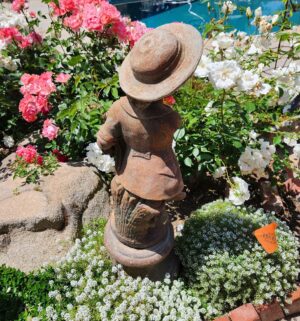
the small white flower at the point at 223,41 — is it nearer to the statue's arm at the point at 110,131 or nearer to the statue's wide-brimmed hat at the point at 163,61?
the statue's wide-brimmed hat at the point at 163,61

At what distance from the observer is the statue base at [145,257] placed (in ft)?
7.58

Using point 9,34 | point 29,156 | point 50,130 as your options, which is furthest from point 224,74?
point 9,34

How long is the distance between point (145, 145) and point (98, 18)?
1308mm

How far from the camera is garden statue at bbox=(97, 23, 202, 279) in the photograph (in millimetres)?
1519

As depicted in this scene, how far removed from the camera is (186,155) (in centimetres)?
283

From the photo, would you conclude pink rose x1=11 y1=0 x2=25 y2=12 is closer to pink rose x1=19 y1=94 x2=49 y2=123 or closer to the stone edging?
pink rose x1=19 y1=94 x2=49 y2=123

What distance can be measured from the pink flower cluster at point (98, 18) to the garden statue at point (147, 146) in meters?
1.07

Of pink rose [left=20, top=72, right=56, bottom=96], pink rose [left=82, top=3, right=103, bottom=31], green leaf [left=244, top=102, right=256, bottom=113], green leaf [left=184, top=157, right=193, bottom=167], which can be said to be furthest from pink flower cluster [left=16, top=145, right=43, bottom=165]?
green leaf [left=244, top=102, right=256, bottom=113]

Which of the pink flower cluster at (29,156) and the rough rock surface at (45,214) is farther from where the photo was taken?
the pink flower cluster at (29,156)

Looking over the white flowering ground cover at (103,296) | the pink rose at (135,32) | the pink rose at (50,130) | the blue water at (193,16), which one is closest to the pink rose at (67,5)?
the pink rose at (135,32)

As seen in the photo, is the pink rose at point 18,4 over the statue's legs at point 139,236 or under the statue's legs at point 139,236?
over

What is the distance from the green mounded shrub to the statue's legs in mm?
199

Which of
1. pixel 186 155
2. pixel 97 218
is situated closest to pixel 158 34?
pixel 186 155

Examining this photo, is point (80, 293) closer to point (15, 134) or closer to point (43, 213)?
point (43, 213)
